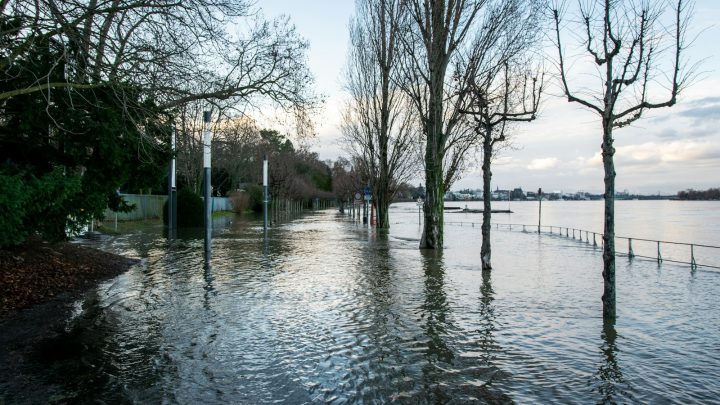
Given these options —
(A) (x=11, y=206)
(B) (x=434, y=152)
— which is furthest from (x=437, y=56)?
(A) (x=11, y=206)

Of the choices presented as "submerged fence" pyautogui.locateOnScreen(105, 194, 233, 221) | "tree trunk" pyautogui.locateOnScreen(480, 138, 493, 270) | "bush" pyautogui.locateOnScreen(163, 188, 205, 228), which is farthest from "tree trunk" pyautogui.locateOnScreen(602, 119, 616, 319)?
"submerged fence" pyautogui.locateOnScreen(105, 194, 233, 221)

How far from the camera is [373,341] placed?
270 inches

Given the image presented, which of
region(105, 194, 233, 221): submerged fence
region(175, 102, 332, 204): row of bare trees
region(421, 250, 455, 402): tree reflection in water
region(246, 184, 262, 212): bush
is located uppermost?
region(175, 102, 332, 204): row of bare trees

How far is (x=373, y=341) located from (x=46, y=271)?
25.1 ft

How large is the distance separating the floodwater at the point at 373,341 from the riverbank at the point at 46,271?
0.67 meters

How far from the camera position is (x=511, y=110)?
19.1 m

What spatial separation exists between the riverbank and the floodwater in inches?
26.3

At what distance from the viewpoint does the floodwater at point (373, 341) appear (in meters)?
5.06

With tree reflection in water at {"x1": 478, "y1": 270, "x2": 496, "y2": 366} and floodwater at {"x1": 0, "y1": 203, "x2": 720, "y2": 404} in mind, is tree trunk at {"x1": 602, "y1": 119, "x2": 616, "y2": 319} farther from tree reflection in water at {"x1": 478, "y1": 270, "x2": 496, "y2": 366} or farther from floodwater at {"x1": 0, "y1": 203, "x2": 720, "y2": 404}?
tree reflection in water at {"x1": 478, "y1": 270, "x2": 496, "y2": 366}

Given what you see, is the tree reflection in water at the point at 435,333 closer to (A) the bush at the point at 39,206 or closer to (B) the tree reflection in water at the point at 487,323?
(B) the tree reflection in water at the point at 487,323

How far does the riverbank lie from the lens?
29.3ft

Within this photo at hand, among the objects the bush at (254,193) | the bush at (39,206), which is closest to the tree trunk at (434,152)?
the bush at (39,206)

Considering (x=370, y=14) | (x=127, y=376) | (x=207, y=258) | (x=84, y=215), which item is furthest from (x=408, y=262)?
(x=370, y=14)

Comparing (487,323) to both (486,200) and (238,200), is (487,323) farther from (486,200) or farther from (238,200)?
(238,200)
